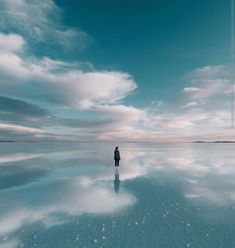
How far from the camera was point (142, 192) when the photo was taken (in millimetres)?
12188

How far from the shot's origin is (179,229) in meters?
7.28

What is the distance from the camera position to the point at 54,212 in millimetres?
9094

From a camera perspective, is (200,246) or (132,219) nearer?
(200,246)

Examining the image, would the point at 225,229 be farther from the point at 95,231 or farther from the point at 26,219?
the point at 26,219

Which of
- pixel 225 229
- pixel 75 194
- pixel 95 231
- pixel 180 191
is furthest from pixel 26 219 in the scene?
pixel 180 191

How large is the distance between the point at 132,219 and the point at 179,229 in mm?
1795

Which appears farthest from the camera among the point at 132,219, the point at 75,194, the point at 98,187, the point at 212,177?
the point at 212,177

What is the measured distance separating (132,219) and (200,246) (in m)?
2.74

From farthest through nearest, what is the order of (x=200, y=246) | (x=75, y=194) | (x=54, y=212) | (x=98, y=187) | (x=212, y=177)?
(x=212, y=177), (x=98, y=187), (x=75, y=194), (x=54, y=212), (x=200, y=246)

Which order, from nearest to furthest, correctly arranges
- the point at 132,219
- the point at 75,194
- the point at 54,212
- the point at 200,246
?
the point at 200,246 < the point at 132,219 < the point at 54,212 < the point at 75,194

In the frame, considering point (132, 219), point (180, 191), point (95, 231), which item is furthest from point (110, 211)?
point (180, 191)

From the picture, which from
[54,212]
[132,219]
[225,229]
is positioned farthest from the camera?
[54,212]

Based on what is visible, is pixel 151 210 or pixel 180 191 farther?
pixel 180 191

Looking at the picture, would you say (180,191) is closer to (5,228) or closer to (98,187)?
(98,187)
